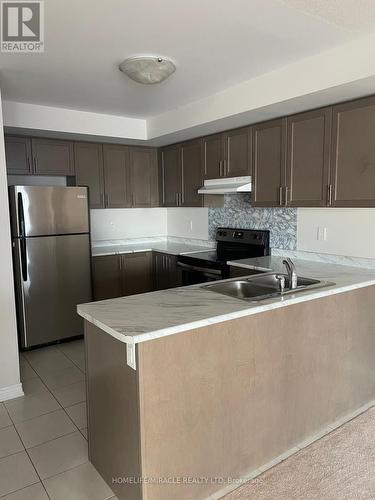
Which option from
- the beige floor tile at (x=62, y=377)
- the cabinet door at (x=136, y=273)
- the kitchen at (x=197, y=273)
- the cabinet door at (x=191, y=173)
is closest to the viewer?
the kitchen at (x=197, y=273)

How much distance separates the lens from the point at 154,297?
212cm

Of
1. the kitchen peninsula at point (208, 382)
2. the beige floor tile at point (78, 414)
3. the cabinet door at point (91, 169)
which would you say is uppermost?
the cabinet door at point (91, 169)

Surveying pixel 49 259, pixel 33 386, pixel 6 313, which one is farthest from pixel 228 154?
pixel 33 386

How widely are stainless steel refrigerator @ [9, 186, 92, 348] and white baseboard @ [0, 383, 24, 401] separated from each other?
0.87 metres

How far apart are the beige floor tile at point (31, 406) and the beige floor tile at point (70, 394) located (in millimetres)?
45

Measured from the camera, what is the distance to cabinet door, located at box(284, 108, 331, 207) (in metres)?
2.80

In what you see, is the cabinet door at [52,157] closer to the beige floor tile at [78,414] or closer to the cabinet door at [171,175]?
the cabinet door at [171,175]

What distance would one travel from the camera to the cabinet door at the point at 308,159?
280 cm

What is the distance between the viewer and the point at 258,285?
2582 millimetres

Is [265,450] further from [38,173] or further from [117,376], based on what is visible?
[38,173]

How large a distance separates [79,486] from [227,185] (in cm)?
261

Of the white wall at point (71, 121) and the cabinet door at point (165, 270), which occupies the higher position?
the white wall at point (71, 121)

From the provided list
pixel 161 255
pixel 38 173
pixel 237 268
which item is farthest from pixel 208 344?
pixel 38 173

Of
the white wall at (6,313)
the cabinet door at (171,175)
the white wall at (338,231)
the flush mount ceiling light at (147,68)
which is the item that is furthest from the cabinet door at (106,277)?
the flush mount ceiling light at (147,68)
